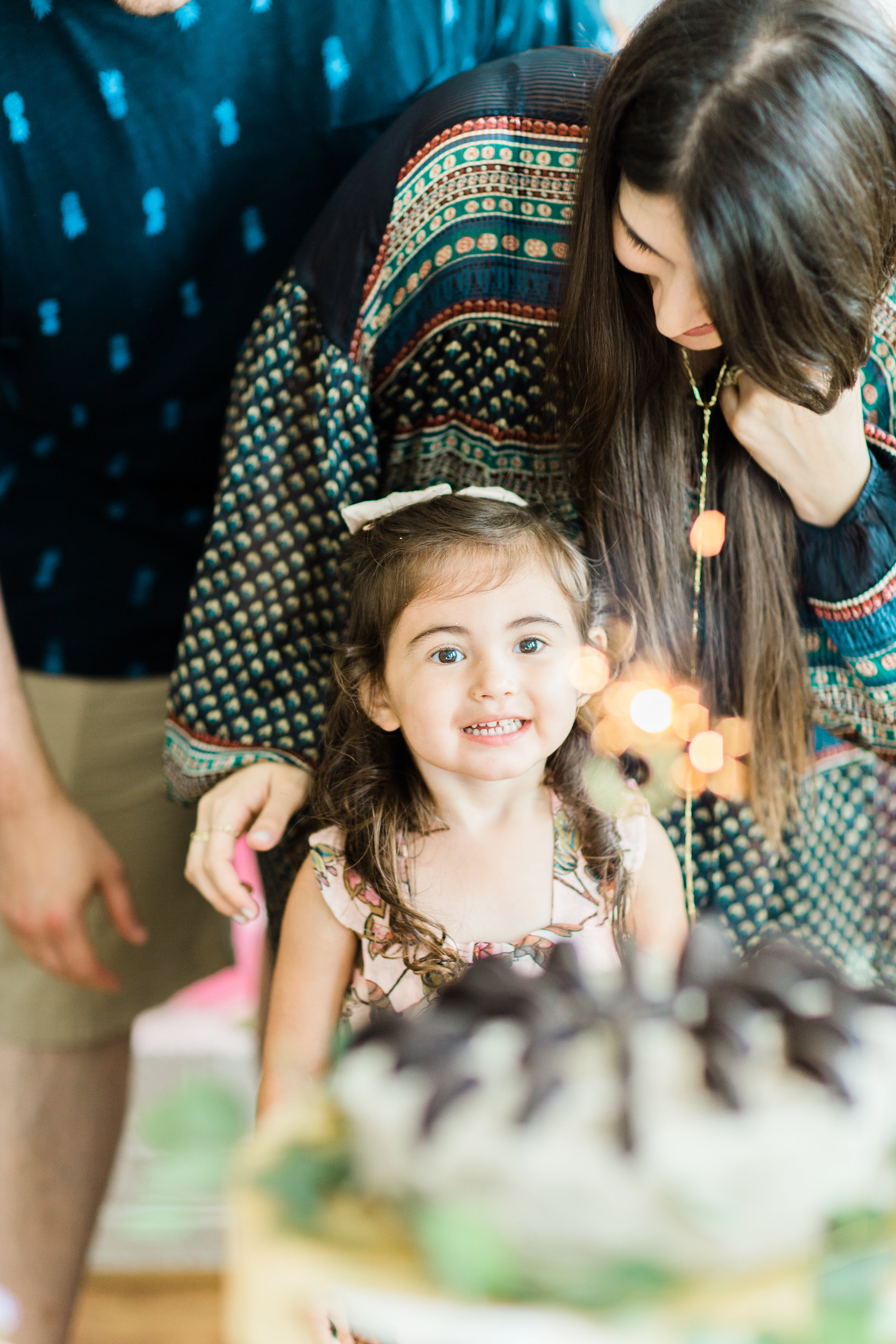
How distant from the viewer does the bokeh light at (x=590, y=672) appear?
2.54 ft

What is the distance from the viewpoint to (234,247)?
1.05 meters

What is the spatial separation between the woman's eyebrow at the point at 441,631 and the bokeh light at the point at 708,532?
0.19 metres


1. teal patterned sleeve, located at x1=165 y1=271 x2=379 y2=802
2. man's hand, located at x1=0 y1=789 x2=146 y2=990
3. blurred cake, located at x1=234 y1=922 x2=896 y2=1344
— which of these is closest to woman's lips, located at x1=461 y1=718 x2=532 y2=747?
teal patterned sleeve, located at x1=165 y1=271 x2=379 y2=802

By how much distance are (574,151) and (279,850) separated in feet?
1.93

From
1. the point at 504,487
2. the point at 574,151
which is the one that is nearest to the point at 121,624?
the point at 504,487

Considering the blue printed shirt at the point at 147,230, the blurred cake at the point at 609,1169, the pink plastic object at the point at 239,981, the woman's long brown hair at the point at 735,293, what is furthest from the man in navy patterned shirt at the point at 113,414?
the blurred cake at the point at 609,1169

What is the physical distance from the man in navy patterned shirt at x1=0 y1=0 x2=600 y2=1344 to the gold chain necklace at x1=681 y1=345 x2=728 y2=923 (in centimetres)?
45

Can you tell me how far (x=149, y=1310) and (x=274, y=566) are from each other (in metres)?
1.17

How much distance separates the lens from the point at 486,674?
72cm

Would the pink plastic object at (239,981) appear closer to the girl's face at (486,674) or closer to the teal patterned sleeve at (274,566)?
the teal patterned sleeve at (274,566)

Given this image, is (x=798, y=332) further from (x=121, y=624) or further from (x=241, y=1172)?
(x=121, y=624)

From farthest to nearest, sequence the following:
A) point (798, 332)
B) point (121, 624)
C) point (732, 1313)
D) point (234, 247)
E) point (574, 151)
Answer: point (121, 624)
point (234, 247)
point (574, 151)
point (798, 332)
point (732, 1313)

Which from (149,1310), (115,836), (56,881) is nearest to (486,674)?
(56,881)

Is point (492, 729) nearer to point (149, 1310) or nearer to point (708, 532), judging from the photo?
point (708, 532)
